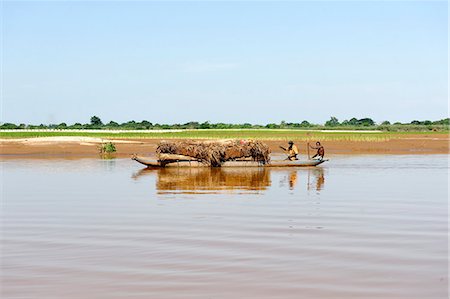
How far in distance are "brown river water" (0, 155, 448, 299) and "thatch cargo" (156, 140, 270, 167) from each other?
383 inches

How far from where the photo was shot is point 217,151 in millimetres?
33125

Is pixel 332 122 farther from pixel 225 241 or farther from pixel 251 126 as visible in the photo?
pixel 225 241

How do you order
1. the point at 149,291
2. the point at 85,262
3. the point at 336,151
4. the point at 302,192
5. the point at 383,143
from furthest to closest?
the point at 383,143 → the point at 336,151 → the point at 302,192 → the point at 85,262 → the point at 149,291

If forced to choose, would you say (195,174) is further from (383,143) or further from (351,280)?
(383,143)

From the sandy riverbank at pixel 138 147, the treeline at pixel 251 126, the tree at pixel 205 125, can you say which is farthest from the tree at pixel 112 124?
the sandy riverbank at pixel 138 147

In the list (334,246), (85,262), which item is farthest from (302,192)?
(85,262)

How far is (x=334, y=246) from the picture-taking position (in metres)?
11.5

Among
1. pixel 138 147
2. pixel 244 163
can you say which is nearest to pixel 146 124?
pixel 138 147

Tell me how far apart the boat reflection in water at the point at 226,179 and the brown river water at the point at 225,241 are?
230 millimetres

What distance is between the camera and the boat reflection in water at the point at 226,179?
22.4 m

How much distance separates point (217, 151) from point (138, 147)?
81.1ft

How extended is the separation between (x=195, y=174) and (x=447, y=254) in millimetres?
19522

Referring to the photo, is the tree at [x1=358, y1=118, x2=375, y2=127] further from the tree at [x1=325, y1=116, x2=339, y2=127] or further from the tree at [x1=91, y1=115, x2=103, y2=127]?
the tree at [x1=91, y1=115, x2=103, y2=127]

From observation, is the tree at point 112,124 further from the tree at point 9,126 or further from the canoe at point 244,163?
the canoe at point 244,163
